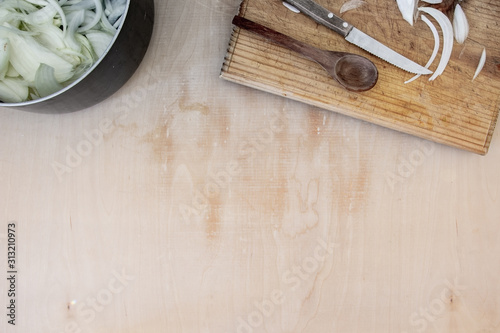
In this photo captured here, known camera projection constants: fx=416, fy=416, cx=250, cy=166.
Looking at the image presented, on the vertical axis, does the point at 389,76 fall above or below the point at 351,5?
below

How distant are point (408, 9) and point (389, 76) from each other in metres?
0.13

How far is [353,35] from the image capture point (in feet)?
2.47

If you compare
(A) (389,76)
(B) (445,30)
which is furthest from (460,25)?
(A) (389,76)

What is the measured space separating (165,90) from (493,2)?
2.13ft

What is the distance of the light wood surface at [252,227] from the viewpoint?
800 millimetres

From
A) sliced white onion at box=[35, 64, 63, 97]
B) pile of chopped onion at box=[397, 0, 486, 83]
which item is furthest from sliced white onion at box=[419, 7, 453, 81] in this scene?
sliced white onion at box=[35, 64, 63, 97]

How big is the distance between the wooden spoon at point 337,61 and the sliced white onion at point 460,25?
18 centimetres

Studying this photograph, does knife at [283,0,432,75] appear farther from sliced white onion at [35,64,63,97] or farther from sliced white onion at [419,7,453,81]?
sliced white onion at [35,64,63,97]

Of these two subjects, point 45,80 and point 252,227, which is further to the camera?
point 252,227

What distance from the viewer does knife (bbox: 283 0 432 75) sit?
752 mm

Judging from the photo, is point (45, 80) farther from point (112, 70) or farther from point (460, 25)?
point (460, 25)

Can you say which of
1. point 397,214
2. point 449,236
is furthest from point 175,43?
point 449,236

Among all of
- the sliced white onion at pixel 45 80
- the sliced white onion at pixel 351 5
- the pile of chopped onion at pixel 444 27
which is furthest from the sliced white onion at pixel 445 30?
the sliced white onion at pixel 45 80

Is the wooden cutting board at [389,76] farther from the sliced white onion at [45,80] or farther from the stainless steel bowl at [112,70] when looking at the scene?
the sliced white onion at [45,80]
